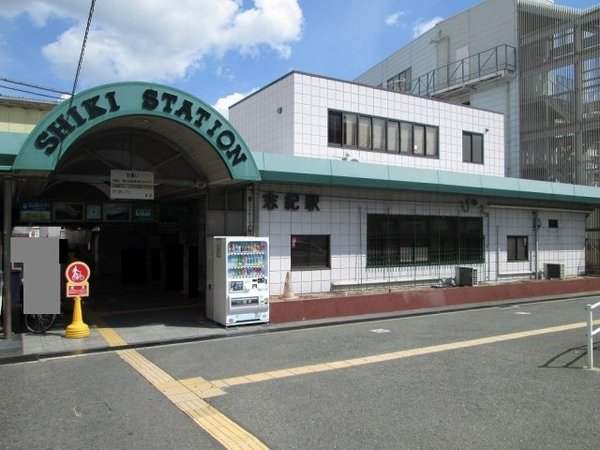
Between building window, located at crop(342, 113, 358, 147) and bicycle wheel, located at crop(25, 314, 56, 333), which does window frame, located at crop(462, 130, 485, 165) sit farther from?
bicycle wheel, located at crop(25, 314, 56, 333)

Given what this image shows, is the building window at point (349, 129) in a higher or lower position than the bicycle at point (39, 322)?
higher

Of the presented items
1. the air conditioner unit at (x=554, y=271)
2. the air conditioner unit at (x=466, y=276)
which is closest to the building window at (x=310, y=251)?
the air conditioner unit at (x=466, y=276)

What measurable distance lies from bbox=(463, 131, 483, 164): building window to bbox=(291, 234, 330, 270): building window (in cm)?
844

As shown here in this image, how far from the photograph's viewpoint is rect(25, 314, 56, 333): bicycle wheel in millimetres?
10625

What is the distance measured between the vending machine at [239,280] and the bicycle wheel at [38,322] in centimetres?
346

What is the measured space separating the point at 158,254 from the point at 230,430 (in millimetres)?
17878

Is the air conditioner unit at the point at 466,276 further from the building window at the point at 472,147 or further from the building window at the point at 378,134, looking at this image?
the building window at the point at 472,147

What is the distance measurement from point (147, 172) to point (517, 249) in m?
14.1

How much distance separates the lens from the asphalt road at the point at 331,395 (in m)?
5.27

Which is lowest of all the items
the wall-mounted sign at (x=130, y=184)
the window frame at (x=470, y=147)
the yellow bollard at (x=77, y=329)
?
the yellow bollard at (x=77, y=329)

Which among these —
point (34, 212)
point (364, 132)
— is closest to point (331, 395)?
point (364, 132)

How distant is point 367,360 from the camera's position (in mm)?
8586

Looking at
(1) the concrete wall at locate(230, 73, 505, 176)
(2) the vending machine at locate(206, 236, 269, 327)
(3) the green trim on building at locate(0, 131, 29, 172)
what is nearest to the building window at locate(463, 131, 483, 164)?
(1) the concrete wall at locate(230, 73, 505, 176)

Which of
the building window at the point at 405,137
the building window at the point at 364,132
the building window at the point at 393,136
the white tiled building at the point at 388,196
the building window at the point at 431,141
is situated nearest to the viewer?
the white tiled building at the point at 388,196
